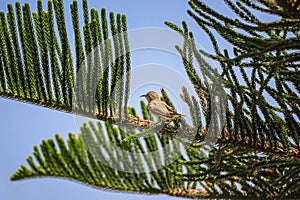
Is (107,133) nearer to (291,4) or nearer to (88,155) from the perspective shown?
(88,155)

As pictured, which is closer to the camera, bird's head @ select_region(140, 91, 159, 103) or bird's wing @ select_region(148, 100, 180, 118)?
bird's wing @ select_region(148, 100, 180, 118)

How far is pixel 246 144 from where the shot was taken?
2.67 m

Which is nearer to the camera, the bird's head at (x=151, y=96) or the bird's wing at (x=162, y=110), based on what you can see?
the bird's wing at (x=162, y=110)

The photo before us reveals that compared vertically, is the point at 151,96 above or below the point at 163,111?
above

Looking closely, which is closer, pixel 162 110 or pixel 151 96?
pixel 162 110

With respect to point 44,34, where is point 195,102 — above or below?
below

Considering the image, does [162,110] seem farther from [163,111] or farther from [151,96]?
[151,96]

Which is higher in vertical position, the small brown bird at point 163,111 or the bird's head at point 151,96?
the bird's head at point 151,96

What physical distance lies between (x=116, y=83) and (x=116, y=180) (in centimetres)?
82

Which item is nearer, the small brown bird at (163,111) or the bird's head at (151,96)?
the small brown bird at (163,111)

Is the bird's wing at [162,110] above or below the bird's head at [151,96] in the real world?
below

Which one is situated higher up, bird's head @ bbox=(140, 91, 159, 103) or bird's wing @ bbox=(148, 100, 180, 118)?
bird's head @ bbox=(140, 91, 159, 103)

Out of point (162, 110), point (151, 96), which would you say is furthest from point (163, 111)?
point (151, 96)

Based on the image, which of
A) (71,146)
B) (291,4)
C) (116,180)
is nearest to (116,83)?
(71,146)
